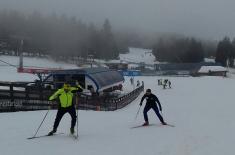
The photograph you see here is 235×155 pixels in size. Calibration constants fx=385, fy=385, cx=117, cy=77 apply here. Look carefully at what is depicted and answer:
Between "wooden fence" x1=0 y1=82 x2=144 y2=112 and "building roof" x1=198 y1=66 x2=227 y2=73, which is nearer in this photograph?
"wooden fence" x1=0 y1=82 x2=144 y2=112

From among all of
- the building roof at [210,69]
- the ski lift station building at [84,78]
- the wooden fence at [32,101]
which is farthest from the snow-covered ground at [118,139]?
the building roof at [210,69]

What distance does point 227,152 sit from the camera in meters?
10.6

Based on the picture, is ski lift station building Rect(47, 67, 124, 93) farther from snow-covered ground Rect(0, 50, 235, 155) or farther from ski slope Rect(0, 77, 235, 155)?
ski slope Rect(0, 77, 235, 155)

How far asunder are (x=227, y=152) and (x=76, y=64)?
107 m

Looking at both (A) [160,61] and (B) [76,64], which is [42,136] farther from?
(A) [160,61]

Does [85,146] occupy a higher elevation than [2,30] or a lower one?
lower

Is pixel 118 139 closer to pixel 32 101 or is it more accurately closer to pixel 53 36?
pixel 32 101

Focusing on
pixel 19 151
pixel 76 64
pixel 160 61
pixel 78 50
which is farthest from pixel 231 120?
pixel 160 61

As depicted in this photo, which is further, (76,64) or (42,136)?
(76,64)

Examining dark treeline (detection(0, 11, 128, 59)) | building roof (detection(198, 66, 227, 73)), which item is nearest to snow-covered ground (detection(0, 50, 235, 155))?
building roof (detection(198, 66, 227, 73))

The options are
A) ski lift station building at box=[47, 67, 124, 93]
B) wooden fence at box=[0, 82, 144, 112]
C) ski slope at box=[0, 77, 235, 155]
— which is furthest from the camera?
ski lift station building at box=[47, 67, 124, 93]

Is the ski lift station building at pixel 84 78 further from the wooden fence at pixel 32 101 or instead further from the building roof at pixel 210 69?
the building roof at pixel 210 69

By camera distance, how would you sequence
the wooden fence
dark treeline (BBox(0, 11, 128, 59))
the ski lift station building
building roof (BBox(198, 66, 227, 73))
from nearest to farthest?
the wooden fence < the ski lift station building < building roof (BBox(198, 66, 227, 73)) < dark treeline (BBox(0, 11, 128, 59))

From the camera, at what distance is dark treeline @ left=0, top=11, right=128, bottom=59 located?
118688 mm
